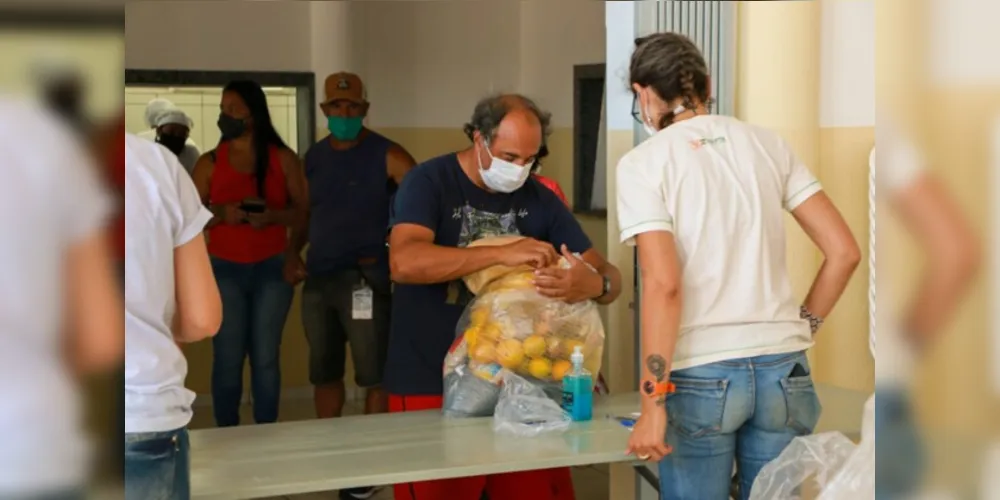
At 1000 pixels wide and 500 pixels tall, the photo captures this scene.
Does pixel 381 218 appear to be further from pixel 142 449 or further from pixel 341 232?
pixel 142 449

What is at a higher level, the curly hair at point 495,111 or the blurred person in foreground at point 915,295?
the curly hair at point 495,111

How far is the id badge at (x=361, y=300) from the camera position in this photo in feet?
10.8

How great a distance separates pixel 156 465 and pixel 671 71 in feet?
3.00

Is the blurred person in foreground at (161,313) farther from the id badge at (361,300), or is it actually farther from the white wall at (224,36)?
the white wall at (224,36)

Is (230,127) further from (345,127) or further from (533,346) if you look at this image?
(533,346)

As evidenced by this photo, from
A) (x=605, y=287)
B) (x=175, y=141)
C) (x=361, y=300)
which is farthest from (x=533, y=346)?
(x=175, y=141)

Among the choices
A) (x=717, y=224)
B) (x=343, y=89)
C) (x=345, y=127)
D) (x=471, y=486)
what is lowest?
(x=471, y=486)

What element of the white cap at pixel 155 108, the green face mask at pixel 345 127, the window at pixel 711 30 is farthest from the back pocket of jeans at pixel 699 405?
the white cap at pixel 155 108

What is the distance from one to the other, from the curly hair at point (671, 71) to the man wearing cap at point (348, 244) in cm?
180

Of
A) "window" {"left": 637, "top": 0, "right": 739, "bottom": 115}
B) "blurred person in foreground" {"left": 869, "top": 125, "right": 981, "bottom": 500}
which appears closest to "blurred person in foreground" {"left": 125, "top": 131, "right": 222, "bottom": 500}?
"blurred person in foreground" {"left": 869, "top": 125, "right": 981, "bottom": 500}

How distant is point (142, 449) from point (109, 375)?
53 cm

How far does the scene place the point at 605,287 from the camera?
1929 millimetres

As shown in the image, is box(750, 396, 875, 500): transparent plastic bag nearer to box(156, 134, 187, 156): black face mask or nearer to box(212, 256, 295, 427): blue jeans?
box(212, 256, 295, 427): blue jeans

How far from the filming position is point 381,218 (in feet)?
10.8
